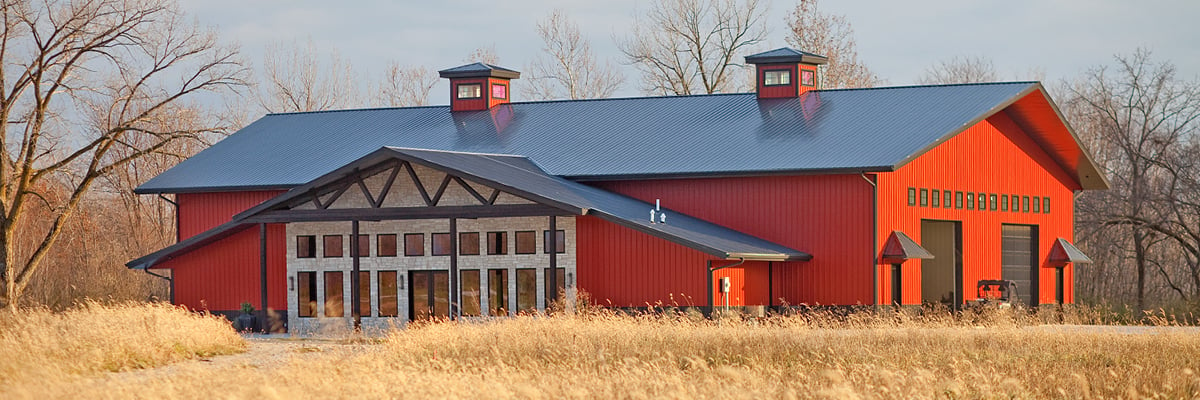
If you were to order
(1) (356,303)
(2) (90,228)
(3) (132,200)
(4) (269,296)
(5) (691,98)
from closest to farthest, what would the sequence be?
(1) (356,303), (4) (269,296), (5) (691,98), (2) (90,228), (3) (132,200)

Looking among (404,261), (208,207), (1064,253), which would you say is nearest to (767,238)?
(404,261)

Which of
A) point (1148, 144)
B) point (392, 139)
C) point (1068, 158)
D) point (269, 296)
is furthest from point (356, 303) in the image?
point (1148, 144)

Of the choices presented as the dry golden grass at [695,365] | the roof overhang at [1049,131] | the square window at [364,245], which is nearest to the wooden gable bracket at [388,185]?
the square window at [364,245]

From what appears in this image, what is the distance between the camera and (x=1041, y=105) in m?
39.7

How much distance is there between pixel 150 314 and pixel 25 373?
28.5 ft

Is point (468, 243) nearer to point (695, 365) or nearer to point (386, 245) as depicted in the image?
point (386, 245)

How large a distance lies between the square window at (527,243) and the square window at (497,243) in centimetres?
32

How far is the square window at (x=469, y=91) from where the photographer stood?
148 feet

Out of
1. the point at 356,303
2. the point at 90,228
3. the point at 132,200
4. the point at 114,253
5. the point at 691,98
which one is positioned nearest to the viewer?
the point at 356,303

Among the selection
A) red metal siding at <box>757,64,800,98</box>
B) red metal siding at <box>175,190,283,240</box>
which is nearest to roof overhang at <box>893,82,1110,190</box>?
red metal siding at <box>757,64,800,98</box>

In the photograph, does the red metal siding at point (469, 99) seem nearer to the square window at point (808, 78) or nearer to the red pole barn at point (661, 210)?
the red pole barn at point (661, 210)

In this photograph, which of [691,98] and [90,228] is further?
[90,228]

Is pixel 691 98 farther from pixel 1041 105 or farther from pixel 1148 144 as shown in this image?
pixel 1148 144

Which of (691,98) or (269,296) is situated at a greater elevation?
(691,98)
